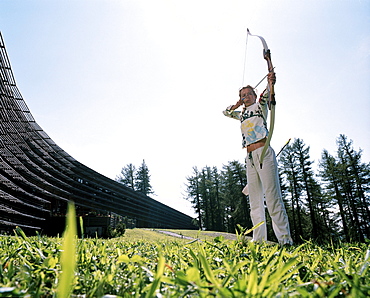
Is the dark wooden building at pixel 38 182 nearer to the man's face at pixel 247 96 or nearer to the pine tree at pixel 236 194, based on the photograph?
the man's face at pixel 247 96

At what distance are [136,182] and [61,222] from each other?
3699 cm

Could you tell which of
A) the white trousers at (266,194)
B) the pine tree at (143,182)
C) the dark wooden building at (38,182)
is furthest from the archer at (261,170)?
the pine tree at (143,182)

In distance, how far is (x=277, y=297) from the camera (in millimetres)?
356

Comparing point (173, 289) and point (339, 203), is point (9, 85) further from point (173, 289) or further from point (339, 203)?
point (339, 203)

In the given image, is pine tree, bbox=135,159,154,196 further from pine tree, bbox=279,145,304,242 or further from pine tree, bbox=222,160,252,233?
pine tree, bbox=279,145,304,242

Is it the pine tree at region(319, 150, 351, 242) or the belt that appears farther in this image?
the pine tree at region(319, 150, 351, 242)

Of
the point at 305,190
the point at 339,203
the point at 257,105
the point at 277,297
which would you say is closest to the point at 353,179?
the point at 339,203

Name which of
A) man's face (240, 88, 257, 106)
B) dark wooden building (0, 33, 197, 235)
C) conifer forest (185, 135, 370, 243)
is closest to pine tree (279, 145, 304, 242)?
conifer forest (185, 135, 370, 243)

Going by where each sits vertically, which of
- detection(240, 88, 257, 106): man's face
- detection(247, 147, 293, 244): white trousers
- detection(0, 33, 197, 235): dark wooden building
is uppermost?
detection(0, 33, 197, 235): dark wooden building

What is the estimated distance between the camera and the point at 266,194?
307 centimetres

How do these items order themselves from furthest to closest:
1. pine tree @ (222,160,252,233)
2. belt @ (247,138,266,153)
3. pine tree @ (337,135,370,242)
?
pine tree @ (222,160,252,233), pine tree @ (337,135,370,242), belt @ (247,138,266,153)

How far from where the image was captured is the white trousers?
290 cm

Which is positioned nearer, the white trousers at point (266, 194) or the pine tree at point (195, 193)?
the white trousers at point (266, 194)

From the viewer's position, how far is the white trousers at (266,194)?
290 centimetres
